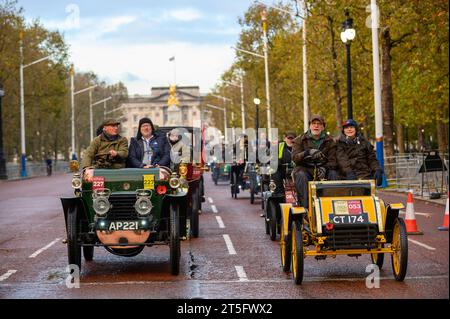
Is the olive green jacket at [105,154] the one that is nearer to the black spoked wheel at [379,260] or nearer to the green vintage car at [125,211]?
the green vintage car at [125,211]

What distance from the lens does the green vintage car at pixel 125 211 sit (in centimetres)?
1270

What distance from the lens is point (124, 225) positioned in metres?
12.7

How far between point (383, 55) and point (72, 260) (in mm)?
29357

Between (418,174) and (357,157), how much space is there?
758 inches

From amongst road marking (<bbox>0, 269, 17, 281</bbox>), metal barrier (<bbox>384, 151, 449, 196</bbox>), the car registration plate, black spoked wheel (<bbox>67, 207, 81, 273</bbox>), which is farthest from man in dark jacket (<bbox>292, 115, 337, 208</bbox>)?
metal barrier (<bbox>384, 151, 449, 196</bbox>)

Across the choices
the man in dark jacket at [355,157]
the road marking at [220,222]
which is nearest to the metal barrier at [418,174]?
the road marking at [220,222]

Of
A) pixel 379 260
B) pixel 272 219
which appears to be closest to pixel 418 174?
pixel 272 219

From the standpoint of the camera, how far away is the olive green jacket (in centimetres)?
1384

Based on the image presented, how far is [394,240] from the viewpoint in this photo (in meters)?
12.0

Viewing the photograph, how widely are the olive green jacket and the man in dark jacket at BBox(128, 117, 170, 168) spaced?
1.48 ft

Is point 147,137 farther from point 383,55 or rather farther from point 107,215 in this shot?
point 383,55

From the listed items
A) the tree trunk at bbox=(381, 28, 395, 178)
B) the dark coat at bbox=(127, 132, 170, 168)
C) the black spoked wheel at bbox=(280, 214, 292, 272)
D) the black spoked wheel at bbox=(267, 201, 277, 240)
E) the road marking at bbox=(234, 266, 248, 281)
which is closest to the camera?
the black spoked wheel at bbox=(280, 214, 292, 272)

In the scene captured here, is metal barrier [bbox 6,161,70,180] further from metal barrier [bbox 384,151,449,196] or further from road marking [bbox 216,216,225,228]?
road marking [bbox 216,216,225,228]
